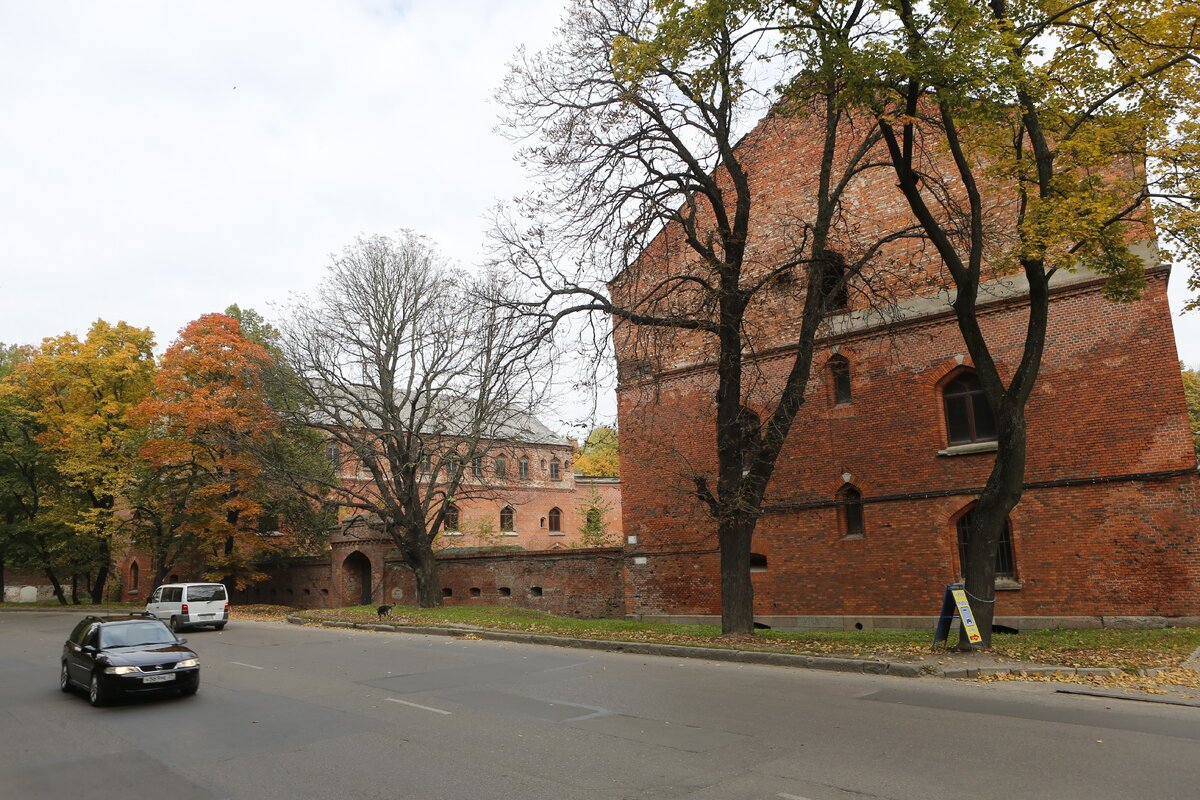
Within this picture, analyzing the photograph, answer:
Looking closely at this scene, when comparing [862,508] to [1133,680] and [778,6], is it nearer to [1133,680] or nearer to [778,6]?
[1133,680]

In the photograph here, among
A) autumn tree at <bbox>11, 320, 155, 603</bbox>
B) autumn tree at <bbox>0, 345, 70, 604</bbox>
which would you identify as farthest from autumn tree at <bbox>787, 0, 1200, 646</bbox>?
autumn tree at <bbox>0, 345, 70, 604</bbox>

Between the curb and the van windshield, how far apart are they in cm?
795

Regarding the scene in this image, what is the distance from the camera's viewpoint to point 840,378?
71.8 ft

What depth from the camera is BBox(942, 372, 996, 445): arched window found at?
19172 millimetres

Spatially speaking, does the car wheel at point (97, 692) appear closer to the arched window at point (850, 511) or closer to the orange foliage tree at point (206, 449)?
the arched window at point (850, 511)

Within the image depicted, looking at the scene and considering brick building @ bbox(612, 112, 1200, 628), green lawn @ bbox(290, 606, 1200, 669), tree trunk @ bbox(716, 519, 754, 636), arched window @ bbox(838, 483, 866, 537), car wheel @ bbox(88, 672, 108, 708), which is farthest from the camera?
arched window @ bbox(838, 483, 866, 537)

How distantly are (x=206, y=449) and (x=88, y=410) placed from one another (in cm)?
838

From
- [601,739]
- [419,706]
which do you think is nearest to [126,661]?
[419,706]

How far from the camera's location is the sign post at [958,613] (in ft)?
42.6

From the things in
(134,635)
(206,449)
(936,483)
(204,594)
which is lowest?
(204,594)

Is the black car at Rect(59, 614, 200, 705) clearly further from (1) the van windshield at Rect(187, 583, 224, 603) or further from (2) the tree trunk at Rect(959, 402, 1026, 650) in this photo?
(1) the van windshield at Rect(187, 583, 224, 603)

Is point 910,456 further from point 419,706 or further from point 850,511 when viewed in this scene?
point 419,706

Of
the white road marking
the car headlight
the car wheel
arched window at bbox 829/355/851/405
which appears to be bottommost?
the white road marking

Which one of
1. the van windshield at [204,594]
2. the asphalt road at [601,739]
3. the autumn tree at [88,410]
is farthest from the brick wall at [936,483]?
the autumn tree at [88,410]
